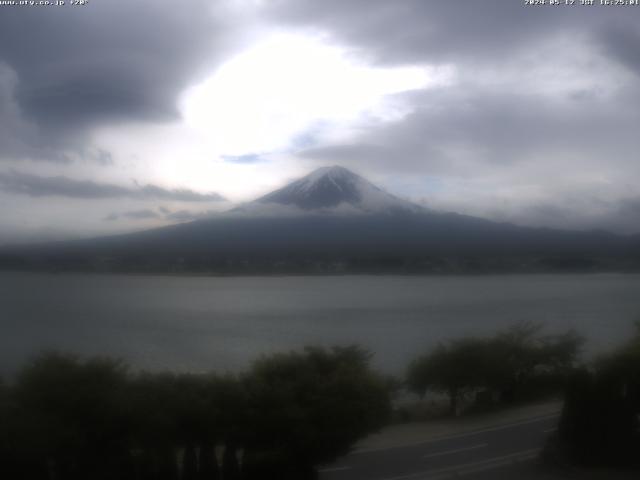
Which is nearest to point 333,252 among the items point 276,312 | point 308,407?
point 276,312

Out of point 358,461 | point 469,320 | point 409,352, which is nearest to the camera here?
point 358,461

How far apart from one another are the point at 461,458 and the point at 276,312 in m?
6.09

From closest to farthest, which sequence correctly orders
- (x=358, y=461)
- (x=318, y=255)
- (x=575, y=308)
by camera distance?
(x=358, y=461) < (x=575, y=308) < (x=318, y=255)

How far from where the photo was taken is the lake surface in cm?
812

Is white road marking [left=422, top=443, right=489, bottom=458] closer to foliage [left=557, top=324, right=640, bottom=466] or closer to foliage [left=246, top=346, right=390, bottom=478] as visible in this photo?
foliage [left=246, top=346, right=390, bottom=478]

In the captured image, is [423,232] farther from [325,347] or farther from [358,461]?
[358,461]

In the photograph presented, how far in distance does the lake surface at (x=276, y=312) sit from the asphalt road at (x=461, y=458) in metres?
1.75

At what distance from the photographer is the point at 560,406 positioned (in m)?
7.40

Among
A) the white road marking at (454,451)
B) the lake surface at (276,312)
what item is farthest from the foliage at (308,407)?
the white road marking at (454,451)

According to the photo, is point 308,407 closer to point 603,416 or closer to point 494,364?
point 603,416

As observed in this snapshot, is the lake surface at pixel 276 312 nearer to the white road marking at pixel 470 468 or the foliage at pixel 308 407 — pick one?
the foliage at pixel 308 407

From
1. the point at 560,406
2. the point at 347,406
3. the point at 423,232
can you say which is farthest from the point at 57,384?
the point at 423,232

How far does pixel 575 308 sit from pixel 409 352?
4.48 metres

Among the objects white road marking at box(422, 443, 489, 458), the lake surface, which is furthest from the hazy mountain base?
white road marking at box(422, 443, 489, 458)
